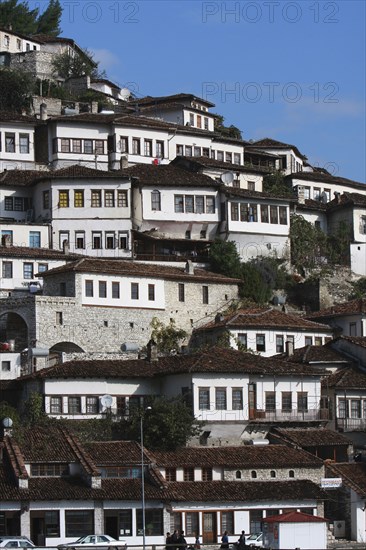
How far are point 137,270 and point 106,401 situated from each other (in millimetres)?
12725

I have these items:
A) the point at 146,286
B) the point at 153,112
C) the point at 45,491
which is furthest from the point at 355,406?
the point at 153,112

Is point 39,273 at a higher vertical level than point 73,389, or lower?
higher

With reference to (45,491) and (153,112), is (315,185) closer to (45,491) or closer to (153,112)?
(153,112)

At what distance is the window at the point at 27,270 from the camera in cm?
8769

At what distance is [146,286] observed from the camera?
85812 millimetres

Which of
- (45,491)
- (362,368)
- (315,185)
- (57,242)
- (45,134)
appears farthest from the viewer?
(315,185)

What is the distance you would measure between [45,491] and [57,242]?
30188 mm

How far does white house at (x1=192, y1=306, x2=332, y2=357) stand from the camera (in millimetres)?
84625

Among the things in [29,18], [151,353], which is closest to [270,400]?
[151,353]

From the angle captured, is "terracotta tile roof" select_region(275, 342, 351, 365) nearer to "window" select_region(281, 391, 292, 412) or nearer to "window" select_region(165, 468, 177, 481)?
"window" select_region(281, 391, 292, 412)

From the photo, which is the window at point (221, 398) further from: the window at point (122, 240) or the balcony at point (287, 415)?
the window at point (122, 240)

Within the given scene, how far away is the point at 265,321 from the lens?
85625mm

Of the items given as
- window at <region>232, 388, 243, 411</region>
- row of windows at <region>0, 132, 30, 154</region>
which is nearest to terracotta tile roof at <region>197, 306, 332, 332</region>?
window at <region>232, 388, 243, 411</region>

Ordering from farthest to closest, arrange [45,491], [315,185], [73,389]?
[315,185]
[73,389]
[45,491]
